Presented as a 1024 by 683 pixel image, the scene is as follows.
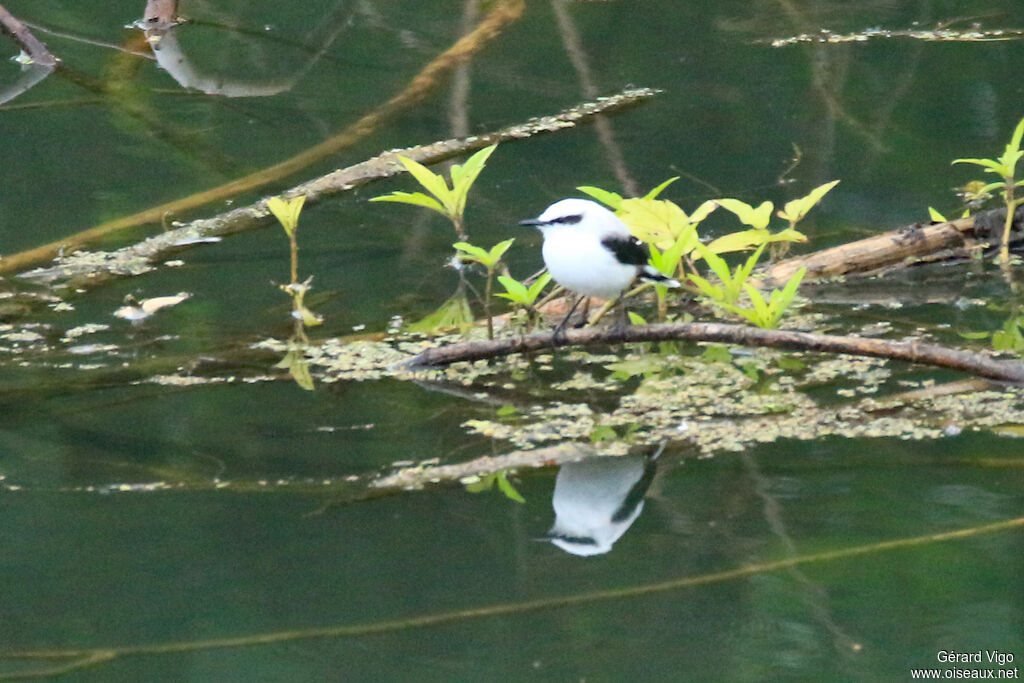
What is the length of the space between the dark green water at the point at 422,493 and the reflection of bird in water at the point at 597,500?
29mm

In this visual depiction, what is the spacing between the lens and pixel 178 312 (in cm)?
333

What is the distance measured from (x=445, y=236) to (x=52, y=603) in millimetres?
2073

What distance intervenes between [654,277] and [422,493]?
768 mm

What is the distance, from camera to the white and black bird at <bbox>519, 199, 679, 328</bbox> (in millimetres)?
2590

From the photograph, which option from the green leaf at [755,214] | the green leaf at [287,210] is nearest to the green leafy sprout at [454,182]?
the green leaf at [287,210]

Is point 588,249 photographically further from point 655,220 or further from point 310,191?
point 310,191

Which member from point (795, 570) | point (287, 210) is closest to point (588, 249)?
point (795, 570)

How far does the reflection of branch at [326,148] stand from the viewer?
379 centimetres

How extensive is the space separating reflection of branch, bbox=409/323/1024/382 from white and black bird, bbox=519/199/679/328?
0.10 m

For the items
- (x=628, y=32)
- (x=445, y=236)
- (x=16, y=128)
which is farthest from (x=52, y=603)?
(x=628, y=32)

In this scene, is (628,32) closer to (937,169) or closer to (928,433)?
(937,169)

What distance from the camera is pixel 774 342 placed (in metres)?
2.59

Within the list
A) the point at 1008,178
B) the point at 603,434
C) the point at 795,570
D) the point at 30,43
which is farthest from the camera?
the point at 30,43

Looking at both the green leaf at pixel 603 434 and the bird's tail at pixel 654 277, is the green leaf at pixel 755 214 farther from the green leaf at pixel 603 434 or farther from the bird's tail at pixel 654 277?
the green leaf at pixel 603 434
